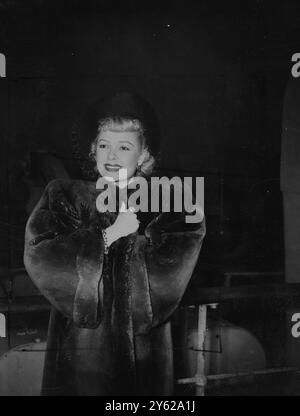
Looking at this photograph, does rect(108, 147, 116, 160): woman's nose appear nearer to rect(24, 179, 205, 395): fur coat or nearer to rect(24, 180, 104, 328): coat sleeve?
rect(24, 179, 205, 395): fur coat

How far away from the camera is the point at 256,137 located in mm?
3104

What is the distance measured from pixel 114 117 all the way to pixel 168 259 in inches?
31.7

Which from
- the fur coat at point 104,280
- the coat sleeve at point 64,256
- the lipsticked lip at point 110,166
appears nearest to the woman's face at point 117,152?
the lipsticked lip at point 110,166

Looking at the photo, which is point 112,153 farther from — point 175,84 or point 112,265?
point 112,265

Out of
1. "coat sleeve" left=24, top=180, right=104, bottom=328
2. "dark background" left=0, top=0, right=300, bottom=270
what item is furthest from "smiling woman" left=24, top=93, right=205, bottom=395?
"dark background" left=0, top=0, right=300, bottom=270

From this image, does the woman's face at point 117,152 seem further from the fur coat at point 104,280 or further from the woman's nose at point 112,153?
the fur coat at point 104,280

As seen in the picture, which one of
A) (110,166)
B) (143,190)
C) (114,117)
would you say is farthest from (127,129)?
(143,190)

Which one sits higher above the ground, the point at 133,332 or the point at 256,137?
the point at 256,137

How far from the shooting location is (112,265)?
10.1ft

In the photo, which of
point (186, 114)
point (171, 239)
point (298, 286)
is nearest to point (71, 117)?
point (186, 114)

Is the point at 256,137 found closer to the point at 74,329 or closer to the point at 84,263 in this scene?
the point at 84,263

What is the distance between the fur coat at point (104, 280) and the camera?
3.07 metres

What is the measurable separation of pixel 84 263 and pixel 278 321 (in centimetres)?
109
